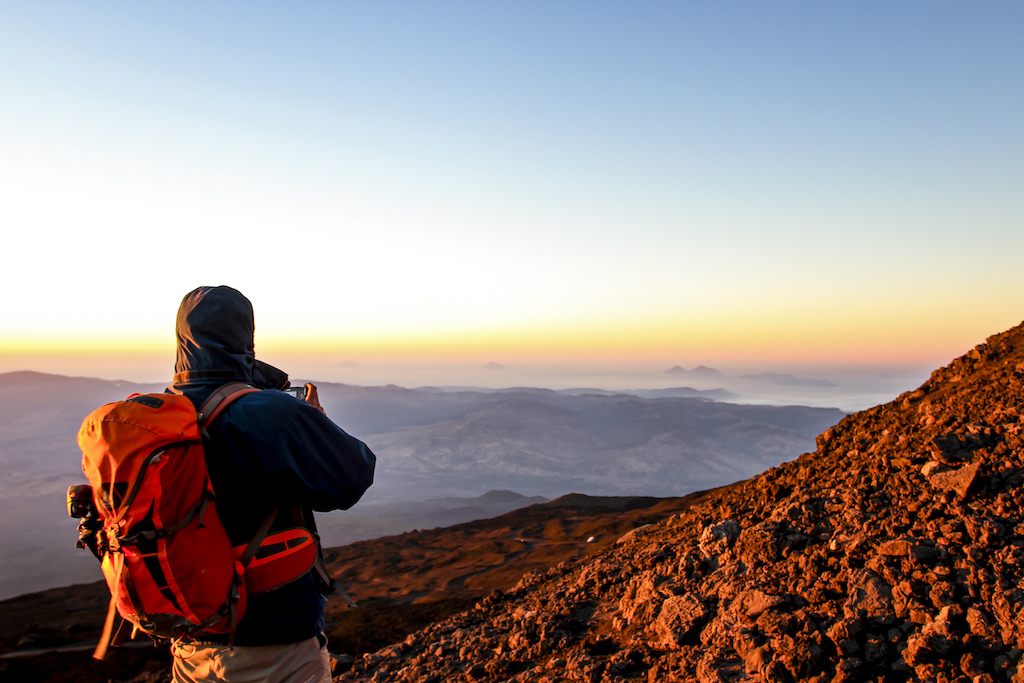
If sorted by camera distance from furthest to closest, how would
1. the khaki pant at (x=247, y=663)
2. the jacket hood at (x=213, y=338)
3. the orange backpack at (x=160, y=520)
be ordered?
the jacket hood at (x=213, y=338), the khaki pant at (x=247, y=663), the orange backpack at (x=160, y=520)

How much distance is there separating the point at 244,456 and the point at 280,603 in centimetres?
60

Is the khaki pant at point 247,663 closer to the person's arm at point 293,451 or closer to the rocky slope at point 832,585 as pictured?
the person's arm at point 293,451

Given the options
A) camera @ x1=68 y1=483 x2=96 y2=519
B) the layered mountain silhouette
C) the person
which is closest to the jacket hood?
the person

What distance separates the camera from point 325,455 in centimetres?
211

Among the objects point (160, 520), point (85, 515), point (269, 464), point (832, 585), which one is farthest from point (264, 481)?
point (832, 585)

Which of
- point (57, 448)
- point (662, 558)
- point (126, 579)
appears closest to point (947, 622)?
point (662, 558)

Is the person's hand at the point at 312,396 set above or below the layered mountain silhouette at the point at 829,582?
above

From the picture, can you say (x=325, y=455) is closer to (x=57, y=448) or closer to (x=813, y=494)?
(x=813, y=494)

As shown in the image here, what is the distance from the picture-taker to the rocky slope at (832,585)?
3.04 m

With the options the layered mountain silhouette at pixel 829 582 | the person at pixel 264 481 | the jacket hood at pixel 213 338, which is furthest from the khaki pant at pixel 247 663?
the layered mountain silhouette at pixel 829 582

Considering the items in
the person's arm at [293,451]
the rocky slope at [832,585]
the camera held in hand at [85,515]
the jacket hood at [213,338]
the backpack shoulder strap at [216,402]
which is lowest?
the rocky slope at [832,585]

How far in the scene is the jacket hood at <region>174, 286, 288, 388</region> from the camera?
232 centimetres

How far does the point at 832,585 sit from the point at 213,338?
385cm

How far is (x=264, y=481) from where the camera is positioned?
2.06 metres
